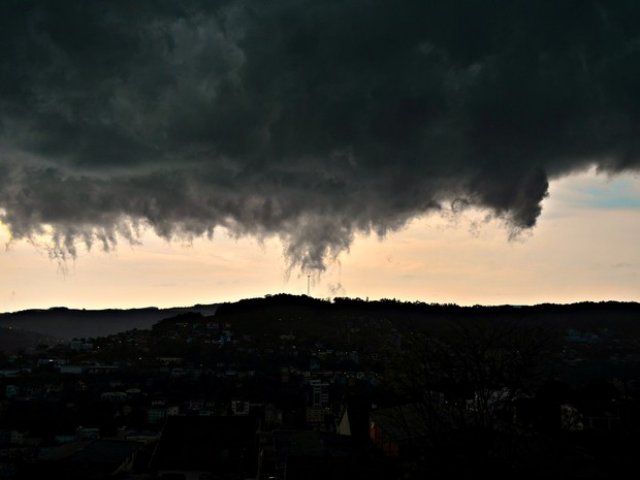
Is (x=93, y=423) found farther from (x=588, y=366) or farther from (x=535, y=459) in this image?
(x=535, y=459)

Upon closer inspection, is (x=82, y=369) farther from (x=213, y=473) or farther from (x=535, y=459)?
(x=535, y=459)

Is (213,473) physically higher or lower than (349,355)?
lower

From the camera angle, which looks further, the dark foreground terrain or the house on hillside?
the house on hillside

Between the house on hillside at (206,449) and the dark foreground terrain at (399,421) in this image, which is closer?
the dark foreground terrain at (399,421)

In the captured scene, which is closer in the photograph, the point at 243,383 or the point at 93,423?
the point at 93,423

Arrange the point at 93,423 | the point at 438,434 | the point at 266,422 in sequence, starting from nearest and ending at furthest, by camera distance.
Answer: the point at 438,434 < the point at 266,422 < the point at 93,423

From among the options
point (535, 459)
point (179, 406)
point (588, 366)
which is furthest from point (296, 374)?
point (535, 459)

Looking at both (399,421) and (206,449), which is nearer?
(399,421)

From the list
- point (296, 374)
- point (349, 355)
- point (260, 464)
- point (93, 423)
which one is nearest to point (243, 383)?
point (296, 374)

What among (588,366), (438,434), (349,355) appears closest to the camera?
(438,434)
